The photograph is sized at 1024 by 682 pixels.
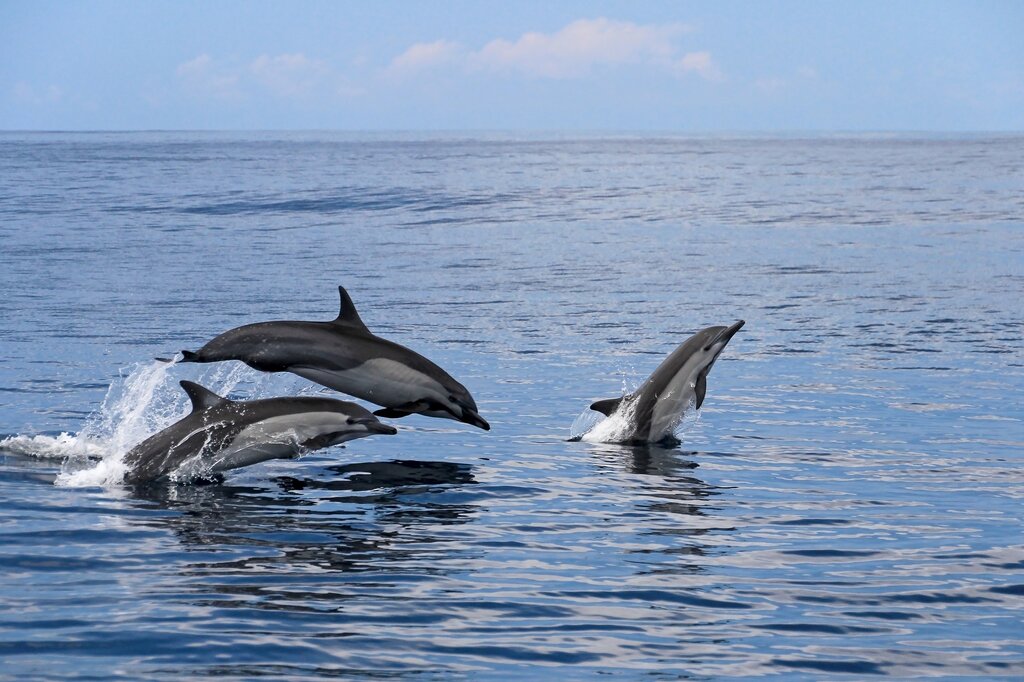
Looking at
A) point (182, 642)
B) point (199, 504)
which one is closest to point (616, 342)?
point (199, 504)

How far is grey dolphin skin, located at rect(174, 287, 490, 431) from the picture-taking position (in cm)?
1110

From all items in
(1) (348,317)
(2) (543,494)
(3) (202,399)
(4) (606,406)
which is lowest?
(2) (543,494)

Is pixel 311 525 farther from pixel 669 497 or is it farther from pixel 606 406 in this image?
pixel 606 406

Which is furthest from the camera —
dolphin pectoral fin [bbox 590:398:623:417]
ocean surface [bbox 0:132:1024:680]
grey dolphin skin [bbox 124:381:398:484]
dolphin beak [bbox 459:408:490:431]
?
dolphin pectoral fin [bbox 590:398:623:417]

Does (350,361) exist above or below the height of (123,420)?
above

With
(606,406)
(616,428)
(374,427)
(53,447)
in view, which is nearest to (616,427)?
(616,428)

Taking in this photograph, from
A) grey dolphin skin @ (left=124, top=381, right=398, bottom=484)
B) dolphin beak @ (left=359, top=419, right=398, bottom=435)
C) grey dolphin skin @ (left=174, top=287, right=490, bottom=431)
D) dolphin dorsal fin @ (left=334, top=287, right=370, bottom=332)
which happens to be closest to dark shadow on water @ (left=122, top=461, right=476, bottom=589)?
grey dolphin skin @ (left=124, top=381, right=398, bottom=484)

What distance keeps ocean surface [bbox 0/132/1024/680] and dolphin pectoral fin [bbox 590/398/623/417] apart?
469mm

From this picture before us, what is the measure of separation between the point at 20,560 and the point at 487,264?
23.7 meters

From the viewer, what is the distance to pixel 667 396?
1331 centimetres

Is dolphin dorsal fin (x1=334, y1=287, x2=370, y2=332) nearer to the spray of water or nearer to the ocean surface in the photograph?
the ocean surface

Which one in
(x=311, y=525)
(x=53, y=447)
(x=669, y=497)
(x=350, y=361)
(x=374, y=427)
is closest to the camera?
(x=311, y=525)

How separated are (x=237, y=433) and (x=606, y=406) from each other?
3703 millimetres

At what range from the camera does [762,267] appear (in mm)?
30656
